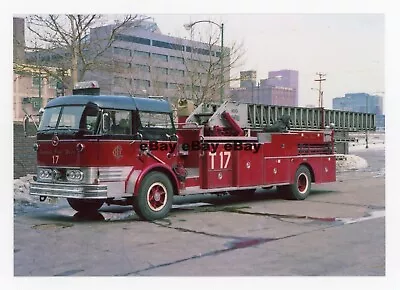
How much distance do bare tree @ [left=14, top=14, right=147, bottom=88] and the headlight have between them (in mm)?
1655

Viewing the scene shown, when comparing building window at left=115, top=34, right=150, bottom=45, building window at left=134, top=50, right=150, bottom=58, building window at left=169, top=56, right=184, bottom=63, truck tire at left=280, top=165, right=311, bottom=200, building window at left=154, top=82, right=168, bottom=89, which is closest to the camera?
building window at left=115, top=34, right=150, bottom=45

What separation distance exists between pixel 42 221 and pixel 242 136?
379cm

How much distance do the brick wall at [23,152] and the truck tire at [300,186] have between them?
496 centimetres

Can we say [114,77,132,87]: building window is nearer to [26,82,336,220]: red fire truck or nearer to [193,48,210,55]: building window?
[26,82,336,220]: red fire truck

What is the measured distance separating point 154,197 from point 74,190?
1.25 meters

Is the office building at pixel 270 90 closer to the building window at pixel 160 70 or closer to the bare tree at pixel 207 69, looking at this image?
the bare tree at pixel 207 69

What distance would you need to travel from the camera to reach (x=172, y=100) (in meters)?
10.2

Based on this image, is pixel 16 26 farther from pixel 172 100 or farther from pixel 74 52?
pixel 172 100

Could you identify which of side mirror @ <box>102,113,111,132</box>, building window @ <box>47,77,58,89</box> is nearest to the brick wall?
building window @ <box>47,77,58,89</box>

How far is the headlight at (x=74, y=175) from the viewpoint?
7.82m

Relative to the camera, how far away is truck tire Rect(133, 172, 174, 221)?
823 cm

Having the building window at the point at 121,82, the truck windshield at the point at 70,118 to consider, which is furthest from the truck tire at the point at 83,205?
the building window at the point at 121,82
